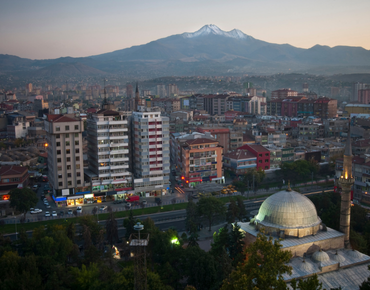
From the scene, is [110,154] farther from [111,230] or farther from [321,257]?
[321,257]

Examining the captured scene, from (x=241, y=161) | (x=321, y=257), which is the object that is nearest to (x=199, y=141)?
(x=241, y=161)

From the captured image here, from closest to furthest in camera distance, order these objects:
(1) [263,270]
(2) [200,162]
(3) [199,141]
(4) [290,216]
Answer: (1) [263,270], (4) [290,216], (3) [199,141], (2) [200,162]

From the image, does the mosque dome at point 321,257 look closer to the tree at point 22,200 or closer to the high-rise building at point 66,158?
the high-rise building at point 66,158

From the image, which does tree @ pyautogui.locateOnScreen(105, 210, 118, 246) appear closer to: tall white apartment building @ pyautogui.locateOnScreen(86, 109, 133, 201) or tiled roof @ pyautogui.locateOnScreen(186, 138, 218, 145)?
tall white apartment building @ pyautogui.locateOnScreen(86, 109, 133, 201)

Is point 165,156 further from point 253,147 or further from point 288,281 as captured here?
point 288,281

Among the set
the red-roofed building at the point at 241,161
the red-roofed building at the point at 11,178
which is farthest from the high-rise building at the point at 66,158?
the red-roofed building at the point at 241,161

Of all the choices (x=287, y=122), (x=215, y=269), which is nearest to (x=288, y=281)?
(x=215, y=269)

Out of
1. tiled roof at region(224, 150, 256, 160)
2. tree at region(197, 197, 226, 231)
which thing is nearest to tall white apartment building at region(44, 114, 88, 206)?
tree at region(197, 197, 226, 231)
